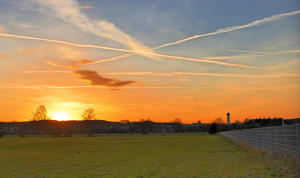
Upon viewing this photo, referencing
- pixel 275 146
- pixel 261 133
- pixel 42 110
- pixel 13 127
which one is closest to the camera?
pixel 275 146

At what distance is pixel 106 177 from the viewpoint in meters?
12.8

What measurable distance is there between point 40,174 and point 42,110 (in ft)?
414

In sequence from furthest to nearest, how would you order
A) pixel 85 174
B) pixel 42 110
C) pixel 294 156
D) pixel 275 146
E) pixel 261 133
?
pixel 42 110 → pixel 261 133 → pixel 275 146 → pixel 294 156 → pixel 85 174

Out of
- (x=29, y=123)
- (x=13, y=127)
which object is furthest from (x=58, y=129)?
(x=13, y=127)

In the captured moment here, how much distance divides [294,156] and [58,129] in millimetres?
114136

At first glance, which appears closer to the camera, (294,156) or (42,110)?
(294,156)

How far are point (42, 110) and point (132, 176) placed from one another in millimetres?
128502

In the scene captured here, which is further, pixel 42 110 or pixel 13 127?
pixel 13 127

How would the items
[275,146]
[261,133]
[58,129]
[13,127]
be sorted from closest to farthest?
[275,146], [261,133], [58,129], [13,127]

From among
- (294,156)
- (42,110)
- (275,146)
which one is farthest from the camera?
(42,110)

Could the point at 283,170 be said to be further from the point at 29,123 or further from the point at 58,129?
the point at 29,123

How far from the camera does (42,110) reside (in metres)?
135

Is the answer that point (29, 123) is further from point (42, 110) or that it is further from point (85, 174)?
point (85, 174)

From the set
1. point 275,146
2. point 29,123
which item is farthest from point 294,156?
point 29,123
